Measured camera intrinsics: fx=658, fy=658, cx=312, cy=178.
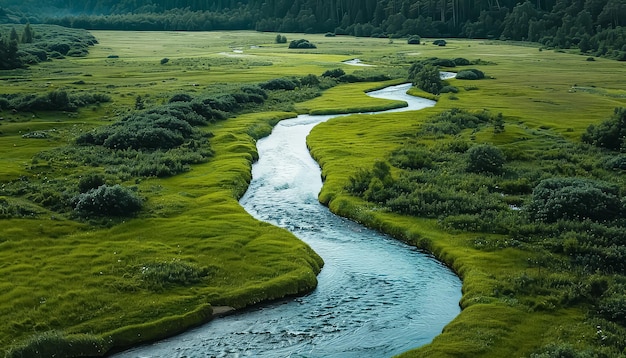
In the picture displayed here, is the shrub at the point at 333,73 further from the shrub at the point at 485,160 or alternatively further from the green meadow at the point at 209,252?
the shrub at the point at 485,160

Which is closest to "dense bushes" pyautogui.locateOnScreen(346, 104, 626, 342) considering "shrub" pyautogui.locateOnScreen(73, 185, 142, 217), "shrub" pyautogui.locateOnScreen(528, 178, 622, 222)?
"shrub" pyautogui.locateOnScreen(528, 178, 622, 222)

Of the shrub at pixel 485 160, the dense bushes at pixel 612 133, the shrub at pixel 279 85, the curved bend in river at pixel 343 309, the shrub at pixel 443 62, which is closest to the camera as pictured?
the curved bend in river at pixel 343 309

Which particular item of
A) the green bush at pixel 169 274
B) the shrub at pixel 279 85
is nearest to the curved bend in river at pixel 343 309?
the green bush at pixel 169 274

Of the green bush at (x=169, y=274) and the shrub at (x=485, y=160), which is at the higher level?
the shrub at (x=485, y=160)

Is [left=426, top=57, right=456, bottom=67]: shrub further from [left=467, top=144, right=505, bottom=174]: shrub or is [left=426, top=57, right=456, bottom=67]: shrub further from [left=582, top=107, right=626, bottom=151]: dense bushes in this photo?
[left=467, top=144, right=505, bottom=174]: shrub

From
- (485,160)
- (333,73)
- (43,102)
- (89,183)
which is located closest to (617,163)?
(485,160)

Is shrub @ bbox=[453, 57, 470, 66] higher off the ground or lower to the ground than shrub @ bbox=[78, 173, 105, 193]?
higher

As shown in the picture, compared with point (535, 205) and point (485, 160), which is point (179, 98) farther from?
point (535, 205)
